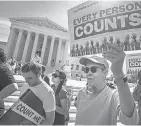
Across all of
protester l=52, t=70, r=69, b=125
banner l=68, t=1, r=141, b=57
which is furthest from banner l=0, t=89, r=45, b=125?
banner l=68, t=1, r=141, b=57

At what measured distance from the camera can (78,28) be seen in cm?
399

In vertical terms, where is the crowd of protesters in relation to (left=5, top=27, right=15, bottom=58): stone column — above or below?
below

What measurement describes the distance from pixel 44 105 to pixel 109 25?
7.87 feet

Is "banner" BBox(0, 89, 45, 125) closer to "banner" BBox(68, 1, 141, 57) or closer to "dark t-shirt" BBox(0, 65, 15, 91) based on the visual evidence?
"dark t-shirt" BBox(0, 65, 15, 91)

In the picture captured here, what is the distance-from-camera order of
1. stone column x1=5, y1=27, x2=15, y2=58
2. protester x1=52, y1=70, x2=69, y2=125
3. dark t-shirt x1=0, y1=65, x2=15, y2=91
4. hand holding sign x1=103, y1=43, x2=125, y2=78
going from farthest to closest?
stone column x1=5, y1=27, x2=15, y2=58 < protester x1=52, y1=70, x2=69, y2=125 < dark t-shirt x1=0, y1=65, x2=15, y2=91 < hand holding sign x1=103, y1=43, x2=125, y2=78

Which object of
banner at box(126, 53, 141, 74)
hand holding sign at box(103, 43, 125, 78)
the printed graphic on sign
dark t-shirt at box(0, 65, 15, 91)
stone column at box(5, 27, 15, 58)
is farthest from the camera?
stone column at box(5, 27, 15, 58)

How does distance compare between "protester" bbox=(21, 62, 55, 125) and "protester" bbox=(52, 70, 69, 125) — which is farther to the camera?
"protester" bbox=(52, 70, 69, 125)

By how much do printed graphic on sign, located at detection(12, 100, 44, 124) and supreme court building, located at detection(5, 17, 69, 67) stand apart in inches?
1627

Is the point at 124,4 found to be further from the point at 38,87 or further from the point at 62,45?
the point at 62,45

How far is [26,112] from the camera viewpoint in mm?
1565

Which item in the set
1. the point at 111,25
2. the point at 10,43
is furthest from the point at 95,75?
the point at 10,43

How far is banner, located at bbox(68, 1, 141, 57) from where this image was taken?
10.2 feet

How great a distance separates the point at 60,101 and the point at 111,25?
2.03 metres

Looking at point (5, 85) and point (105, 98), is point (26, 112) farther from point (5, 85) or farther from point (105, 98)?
point (105, 98)
